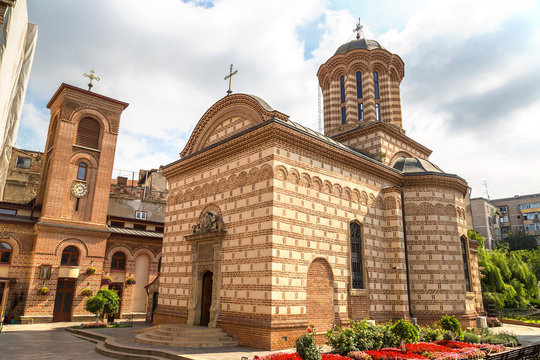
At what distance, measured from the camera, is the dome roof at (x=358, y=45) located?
22987mm

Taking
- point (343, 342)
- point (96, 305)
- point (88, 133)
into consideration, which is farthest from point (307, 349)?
point (88, 133)

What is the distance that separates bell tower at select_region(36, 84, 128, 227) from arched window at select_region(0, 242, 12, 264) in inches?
92.3

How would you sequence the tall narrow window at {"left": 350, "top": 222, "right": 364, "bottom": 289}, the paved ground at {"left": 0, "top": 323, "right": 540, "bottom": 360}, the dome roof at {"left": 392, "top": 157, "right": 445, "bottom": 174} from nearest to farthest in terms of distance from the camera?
the paved ground at {"left": 0, "top": 323, "right": 540, "bottom": 360} < the tall narrow window at {"left": 350, "top": 222, "right": 364, "bottom": 289} < the dome roof at {"left": 392, "top": 157, "right": 445, "bottom": 174}

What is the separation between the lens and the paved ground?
10969mm

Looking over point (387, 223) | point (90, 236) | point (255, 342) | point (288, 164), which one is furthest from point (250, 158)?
point (90, 236)

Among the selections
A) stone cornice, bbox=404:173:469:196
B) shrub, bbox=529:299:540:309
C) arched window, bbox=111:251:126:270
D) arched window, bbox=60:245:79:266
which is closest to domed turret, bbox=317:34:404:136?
stone cornice, bbox=404:173:469:196

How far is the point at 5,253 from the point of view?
21.1 m

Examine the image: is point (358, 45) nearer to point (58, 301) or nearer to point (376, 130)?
point (376, 130)

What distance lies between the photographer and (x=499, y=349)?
478 inches

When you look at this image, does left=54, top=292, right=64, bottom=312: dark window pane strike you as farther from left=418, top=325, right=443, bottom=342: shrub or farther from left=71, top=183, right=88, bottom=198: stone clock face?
left=418, top=325, right=443, bottom=342: shrub

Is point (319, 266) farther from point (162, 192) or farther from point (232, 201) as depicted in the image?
point (162, 192)

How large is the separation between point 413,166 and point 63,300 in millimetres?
21350

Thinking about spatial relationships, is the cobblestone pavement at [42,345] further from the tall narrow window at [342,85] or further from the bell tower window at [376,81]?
the bell tower window at [376,81]

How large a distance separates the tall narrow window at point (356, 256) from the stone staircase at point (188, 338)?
17.9 feet
